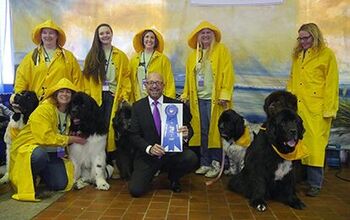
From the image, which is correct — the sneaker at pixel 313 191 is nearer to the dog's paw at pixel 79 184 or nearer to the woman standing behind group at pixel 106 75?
the woman standing behind group at pixel 106 75

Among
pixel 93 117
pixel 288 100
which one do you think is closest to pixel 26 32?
pixel 93 117

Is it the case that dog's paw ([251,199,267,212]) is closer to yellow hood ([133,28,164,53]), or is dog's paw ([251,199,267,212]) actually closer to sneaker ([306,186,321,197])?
sneaker ([306,186,321,197])

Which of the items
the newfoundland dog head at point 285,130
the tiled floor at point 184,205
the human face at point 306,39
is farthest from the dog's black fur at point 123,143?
the human face at point 306,39

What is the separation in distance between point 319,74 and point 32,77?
3056 millimetres

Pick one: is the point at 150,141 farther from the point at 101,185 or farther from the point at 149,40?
the point at 149,40

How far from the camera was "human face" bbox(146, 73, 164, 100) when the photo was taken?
3641mm

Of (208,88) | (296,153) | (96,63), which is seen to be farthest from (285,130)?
(96,63)

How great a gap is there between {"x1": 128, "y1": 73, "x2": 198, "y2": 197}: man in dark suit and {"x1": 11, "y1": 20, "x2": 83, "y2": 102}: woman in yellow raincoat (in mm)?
1026

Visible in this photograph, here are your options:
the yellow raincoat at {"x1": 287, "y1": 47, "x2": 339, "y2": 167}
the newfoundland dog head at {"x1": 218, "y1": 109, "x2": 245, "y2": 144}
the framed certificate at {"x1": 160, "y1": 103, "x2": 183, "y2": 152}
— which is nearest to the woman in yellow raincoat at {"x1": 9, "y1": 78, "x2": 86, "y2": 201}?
the framed certificate at {"x1": 160, "y1": 103, "x2": 183, "y2": 152}

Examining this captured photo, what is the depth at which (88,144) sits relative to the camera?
3809mm

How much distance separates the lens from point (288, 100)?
358cm

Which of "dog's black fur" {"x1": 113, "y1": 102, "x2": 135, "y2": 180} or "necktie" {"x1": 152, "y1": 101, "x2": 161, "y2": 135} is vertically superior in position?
"necktie" {"x1": 152, "y1": 101, "x2": 161, "y2": 135}

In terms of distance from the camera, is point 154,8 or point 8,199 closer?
point 8,199

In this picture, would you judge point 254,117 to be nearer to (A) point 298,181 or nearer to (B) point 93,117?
(A) point 298,181
